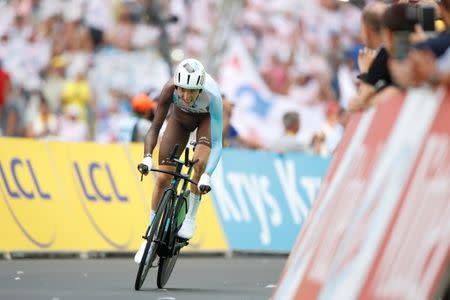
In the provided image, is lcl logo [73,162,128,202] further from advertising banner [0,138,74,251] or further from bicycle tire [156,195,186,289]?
bicycle tire [156,195,186,289]

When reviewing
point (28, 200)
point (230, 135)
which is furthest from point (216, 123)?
point (230, 135)

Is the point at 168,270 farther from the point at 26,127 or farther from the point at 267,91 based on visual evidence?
the point at 267,91

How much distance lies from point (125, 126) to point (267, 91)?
7.64 meters

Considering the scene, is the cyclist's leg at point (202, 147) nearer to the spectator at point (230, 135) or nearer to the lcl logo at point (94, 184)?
the lcl logo at point (94, 184)

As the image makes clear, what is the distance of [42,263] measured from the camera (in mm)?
16172

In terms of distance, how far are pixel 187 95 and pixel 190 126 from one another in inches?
27.6

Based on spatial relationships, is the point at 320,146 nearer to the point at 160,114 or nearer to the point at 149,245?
the point at 160,114

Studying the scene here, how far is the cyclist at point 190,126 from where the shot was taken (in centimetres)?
1314

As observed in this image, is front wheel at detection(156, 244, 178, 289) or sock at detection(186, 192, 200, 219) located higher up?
sock at detection(186, 192, 200, 219)

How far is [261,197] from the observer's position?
64.6 ft

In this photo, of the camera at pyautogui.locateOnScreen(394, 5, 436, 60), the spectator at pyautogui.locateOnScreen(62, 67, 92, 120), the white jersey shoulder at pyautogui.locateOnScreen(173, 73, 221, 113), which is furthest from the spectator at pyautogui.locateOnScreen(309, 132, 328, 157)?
the camera at pyautogui.locateOnScreen(394, 5, 436, 60)

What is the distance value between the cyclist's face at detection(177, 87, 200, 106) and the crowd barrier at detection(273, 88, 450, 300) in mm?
5872

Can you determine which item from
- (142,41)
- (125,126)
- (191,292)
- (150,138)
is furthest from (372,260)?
(142,41)

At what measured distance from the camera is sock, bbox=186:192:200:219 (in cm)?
1328
